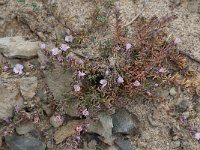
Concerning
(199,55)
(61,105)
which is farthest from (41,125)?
(199,55)

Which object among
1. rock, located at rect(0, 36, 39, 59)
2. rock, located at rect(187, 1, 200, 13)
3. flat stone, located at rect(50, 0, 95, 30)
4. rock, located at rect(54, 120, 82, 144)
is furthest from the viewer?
rock, located at rect(187, 1, 200, 13)

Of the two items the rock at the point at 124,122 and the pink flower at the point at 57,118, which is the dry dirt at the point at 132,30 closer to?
the rock at the point at 124,122

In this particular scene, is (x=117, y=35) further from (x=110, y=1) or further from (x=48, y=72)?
(x=48, y=72)

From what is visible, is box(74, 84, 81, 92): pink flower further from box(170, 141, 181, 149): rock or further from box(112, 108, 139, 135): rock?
box(170, 141, 181, 149): rock

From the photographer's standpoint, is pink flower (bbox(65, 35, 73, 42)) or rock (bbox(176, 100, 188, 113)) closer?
rock (bbox(176, 100, 188, 113))

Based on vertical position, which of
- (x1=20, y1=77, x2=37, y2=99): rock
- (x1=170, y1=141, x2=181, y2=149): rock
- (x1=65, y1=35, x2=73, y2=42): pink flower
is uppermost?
(x1=65, y1=35, x2=73, y2=42): pink flower

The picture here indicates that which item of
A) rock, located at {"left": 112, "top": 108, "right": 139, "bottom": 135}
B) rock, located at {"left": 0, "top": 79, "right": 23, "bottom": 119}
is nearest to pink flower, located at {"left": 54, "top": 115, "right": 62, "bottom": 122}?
rock, located at {"left": 0, "top": 79, "right": 23, "bottom": 119}

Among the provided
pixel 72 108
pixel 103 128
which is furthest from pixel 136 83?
pixel 72 108
